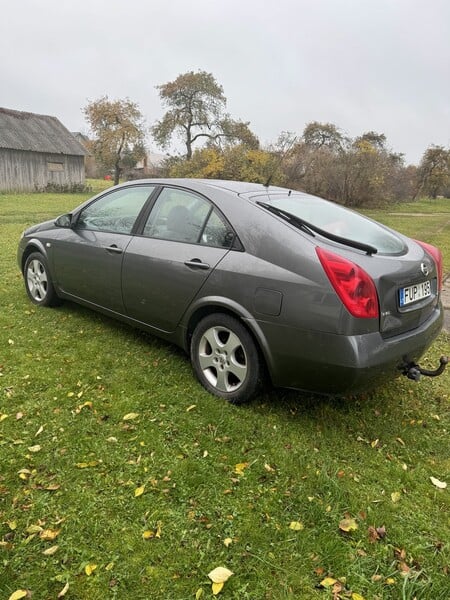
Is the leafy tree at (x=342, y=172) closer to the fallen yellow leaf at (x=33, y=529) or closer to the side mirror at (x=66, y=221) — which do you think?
the side mirror at (x=66, y=221)

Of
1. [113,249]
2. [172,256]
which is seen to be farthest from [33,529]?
[113,249]

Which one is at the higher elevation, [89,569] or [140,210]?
[140,210]

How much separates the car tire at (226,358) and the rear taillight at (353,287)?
2.39 feet

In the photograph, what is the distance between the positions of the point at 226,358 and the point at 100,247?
5.71ft

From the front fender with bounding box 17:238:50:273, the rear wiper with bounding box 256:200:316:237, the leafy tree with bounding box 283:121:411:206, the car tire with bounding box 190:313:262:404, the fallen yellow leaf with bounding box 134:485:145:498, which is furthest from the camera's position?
the leafy tree with bounding box 283:121:411:206

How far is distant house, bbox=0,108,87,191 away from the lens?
106 feet

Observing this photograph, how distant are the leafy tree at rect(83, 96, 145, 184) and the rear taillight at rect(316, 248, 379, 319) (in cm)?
3422

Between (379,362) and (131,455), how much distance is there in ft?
5.25

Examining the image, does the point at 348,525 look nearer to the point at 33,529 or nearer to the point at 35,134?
the point at 33,529

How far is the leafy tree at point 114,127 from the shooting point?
3366 cm

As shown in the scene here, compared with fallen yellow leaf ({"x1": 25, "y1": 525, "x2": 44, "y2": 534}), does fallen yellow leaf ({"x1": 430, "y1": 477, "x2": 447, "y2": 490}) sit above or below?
below

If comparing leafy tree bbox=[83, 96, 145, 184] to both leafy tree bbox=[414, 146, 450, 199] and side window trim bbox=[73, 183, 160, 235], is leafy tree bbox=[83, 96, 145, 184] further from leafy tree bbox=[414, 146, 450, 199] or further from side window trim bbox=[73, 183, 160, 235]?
side window trim bbox=[73, 183, 160, 235]

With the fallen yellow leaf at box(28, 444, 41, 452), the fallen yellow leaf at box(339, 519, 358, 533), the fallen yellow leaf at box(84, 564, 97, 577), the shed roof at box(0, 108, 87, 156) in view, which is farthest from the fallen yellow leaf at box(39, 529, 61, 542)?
the shed roof at box(0, 108, 87, 156)

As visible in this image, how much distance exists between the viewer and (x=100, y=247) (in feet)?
13.6
